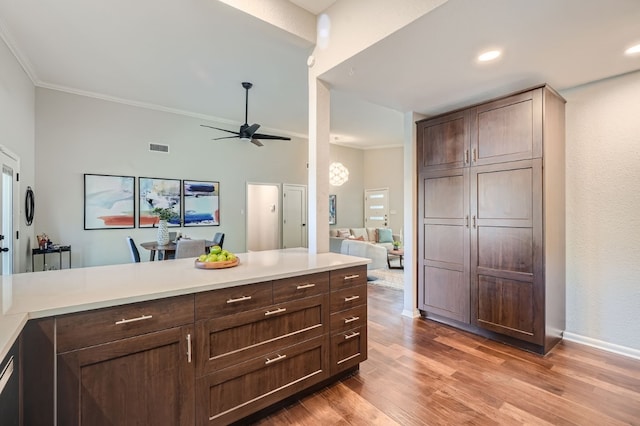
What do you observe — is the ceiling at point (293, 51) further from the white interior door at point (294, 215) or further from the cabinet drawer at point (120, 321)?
the white interior door at point (294, 215)

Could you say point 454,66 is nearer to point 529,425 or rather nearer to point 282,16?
point 282,16

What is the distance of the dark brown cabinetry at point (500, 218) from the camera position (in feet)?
9.00

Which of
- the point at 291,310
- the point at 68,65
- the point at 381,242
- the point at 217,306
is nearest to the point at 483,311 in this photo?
the point at 291,310

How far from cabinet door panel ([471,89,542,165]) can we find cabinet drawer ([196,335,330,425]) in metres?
2.44

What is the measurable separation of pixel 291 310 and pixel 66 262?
14.9ft

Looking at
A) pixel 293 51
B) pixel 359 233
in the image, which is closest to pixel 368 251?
pixel 359 233

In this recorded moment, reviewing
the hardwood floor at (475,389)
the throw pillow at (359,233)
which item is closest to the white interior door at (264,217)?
the throw pillow at (359,233)

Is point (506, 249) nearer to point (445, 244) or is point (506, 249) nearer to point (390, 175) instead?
point (445, 244)

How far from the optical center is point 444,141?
11.4ft

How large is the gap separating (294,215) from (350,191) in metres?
2.19

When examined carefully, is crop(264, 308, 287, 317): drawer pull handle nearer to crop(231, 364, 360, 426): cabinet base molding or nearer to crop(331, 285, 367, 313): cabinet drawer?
crop(331, 285, 367, 313): cabinet drawer

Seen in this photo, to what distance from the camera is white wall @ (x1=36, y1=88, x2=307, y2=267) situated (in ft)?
14.7

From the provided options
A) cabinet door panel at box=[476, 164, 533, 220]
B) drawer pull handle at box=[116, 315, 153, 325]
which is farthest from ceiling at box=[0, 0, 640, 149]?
drawer pull handle at box=[116, 315, 153, 325]

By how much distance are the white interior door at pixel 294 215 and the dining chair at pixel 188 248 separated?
3415 mm
